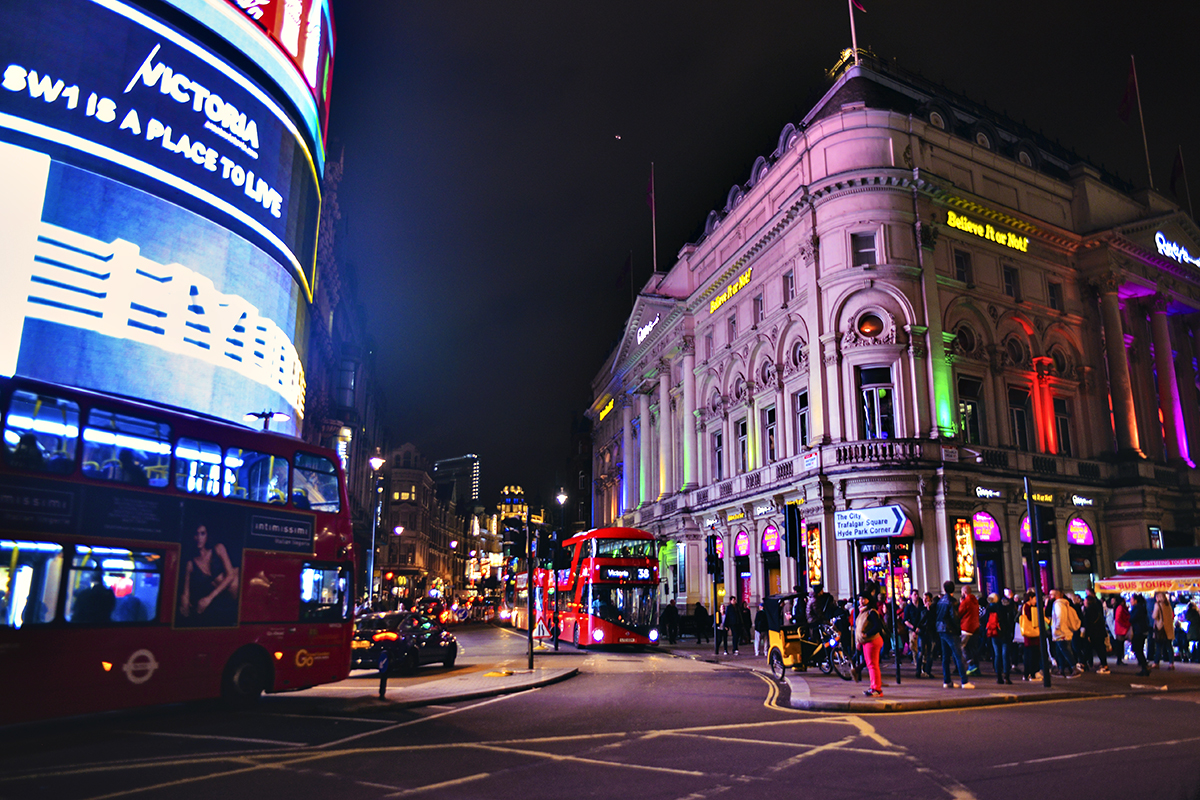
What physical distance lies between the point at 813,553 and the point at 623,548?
9.05m

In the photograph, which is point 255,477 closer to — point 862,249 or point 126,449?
point 126,449

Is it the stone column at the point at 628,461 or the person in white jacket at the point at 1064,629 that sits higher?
the stone column at the point at 628,461

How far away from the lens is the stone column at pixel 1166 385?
40.4m

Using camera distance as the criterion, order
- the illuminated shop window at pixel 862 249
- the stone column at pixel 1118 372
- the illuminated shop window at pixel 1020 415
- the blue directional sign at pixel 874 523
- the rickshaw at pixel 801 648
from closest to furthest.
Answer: the rickshaw at pixel 801 648 → the blue directional sign at pixel 874 523 → the illuminated shop window at pixel 862 249 → the illuminated shop window at pixel 1020 415 → the stone column at pixel 1118 372

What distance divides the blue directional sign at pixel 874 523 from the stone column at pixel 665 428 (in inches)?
743

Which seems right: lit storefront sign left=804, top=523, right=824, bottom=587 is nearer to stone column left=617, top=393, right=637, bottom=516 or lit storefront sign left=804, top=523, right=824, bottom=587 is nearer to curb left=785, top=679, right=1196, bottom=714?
curb left=785, top=679, right=1196, bottom=714

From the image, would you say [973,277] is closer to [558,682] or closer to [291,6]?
[558,682]

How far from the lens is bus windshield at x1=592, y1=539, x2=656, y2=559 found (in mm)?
28625

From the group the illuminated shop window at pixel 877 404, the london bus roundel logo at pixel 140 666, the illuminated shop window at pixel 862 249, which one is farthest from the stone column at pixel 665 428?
the london bus roundel logo at pixel 140 666

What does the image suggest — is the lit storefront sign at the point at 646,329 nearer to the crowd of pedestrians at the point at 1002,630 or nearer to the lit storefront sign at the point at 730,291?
the lit storefront sign at the point at 730,291

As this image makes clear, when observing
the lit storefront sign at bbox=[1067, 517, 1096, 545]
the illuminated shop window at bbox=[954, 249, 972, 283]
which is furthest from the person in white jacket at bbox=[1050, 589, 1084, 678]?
the illuminated shop window at bbox=[954, 249, 972, 283]

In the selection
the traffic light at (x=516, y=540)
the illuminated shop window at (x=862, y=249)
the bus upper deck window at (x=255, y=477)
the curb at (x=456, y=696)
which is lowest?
the curb at (x=456, y=696)

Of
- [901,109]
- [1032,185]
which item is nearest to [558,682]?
[901,109]

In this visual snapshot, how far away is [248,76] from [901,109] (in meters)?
27.3
